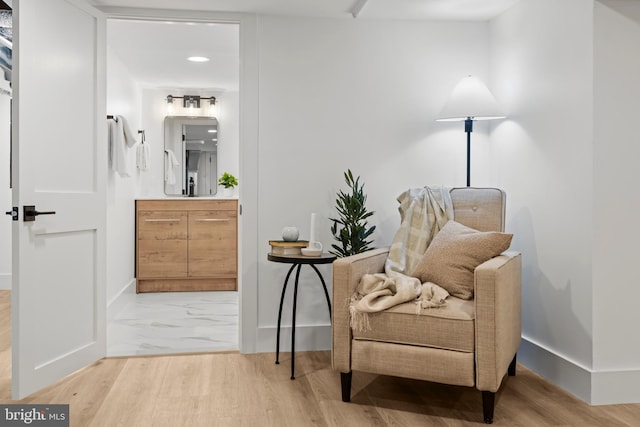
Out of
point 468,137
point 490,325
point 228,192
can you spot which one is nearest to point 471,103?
point 468,137

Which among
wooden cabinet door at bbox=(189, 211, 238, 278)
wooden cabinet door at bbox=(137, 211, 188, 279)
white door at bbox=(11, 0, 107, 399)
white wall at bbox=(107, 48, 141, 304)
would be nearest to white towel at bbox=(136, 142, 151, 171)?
white wall at bbox=(107, 48, 141, 304)

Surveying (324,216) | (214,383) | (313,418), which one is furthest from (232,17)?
(313,418)

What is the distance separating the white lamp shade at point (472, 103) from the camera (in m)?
3.29

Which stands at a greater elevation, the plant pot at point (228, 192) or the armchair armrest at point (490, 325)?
the plant pot at point (228, 192)

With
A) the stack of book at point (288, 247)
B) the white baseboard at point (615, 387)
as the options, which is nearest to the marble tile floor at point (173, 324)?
the stack of book at point (288, 247)

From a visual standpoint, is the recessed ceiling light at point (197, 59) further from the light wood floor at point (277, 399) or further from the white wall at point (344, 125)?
the light wood floor at point (277, 399)

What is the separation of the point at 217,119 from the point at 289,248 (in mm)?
3755

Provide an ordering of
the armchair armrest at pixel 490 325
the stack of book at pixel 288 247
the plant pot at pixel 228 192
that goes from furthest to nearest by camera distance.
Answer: the plant pot at pixel 228 192, the stack of book at pixel 288 247, the armchair armrest at pixel 490 325

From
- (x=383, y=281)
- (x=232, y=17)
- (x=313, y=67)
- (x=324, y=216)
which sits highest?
(x=232, y=17)

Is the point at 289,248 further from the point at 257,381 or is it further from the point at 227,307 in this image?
the point at 227,307

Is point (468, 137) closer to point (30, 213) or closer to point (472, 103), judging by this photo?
point (472, 103)

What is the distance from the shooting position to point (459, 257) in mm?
2691

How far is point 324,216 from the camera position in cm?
358

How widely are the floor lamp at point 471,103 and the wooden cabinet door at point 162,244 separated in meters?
3.26
